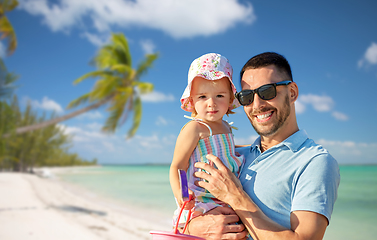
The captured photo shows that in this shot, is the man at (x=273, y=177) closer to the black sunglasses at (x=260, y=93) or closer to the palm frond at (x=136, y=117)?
the black sunglasses at (x=260, y=93)

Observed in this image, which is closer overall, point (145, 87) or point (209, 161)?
point (209, 161)

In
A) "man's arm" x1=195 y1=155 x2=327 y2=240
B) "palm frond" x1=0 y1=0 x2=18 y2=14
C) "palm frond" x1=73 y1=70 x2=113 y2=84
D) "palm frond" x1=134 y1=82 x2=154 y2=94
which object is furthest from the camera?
"palm frond" x1=134 y1=82 x2=154 y2=94

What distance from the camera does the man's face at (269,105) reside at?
84.8 inches

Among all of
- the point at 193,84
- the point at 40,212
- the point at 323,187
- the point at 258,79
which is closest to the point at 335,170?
the point at 323,187

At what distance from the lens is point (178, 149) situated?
6.81 feet

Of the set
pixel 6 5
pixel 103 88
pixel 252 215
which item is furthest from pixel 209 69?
pixel 103 88

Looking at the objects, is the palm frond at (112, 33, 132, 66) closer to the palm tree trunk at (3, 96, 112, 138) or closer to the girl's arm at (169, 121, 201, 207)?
the palm tree trunk at (3, 96, 112, 138)

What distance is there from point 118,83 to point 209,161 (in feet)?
60.7

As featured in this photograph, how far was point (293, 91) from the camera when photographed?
89.4 inches

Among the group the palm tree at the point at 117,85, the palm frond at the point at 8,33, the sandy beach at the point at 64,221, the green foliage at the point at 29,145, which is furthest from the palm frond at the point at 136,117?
the green foliage at the point at 29,145

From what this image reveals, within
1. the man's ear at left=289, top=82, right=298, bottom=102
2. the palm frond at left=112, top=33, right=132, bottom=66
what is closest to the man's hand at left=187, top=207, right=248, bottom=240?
the man's ear at left=289, top=82, right=298, bottom=102

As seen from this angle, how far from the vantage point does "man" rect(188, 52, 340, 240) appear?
170 cm

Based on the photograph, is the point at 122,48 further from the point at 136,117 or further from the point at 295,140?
the point at 295,140

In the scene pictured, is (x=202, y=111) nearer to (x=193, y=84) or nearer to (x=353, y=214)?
(x=193, y=84)
